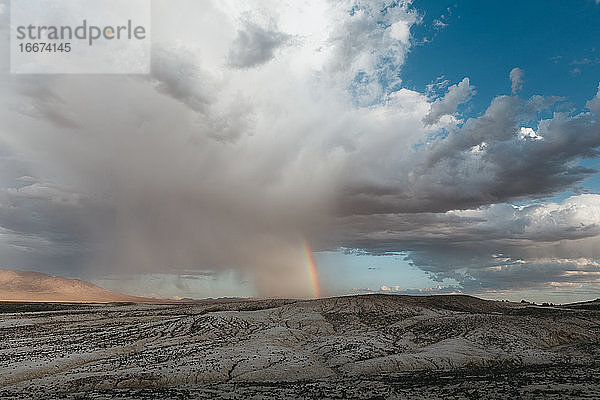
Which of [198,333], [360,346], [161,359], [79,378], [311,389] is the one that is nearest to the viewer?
[311,389]

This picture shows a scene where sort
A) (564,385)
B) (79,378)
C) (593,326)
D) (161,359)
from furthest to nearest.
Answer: (593,326) < (161,359) < (79,378) < (564,385)

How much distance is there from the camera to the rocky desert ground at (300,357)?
29406mm

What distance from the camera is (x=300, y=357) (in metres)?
42.7

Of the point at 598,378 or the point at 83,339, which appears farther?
the point at 83,339

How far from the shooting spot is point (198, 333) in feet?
189

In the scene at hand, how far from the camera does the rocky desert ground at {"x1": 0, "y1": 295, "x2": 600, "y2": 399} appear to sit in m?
29.4

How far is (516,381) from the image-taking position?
1174 inches

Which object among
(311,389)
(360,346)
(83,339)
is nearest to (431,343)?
(360,346)

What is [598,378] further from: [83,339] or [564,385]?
[83,339]

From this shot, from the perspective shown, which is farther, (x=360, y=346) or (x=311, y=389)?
(x=360, y=346)

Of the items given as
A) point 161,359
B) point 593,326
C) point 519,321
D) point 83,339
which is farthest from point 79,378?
point 593,326

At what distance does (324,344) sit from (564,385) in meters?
27.4

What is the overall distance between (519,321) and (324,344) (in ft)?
99.3

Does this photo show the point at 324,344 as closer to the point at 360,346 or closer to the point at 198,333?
the point at 360,346
